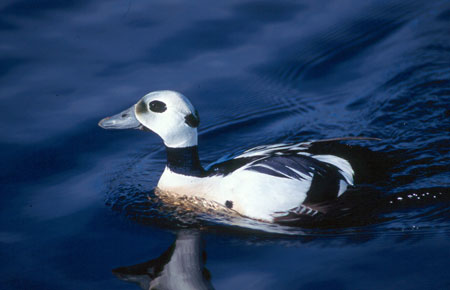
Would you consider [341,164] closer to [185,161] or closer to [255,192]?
[255,192]

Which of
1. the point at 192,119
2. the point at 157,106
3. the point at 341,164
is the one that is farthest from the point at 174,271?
the point at 341,164

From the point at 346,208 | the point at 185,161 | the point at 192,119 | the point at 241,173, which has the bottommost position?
the point at 346,208

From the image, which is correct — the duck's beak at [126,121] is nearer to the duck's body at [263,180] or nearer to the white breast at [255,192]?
the duck's body at [263,180]

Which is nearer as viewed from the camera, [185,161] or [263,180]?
[263,180]

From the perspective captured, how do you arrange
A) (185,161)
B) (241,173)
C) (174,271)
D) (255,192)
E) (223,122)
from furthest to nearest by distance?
(223,122) < (185,161) < (241,173) < (255,192) < (174,271)

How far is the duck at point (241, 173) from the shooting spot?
5125mm

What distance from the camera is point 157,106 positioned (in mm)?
5184

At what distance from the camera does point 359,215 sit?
207 inches

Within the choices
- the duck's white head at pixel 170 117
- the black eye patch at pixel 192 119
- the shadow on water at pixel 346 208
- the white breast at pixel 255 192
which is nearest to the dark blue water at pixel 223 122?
the shadow on water at pixel 346 208

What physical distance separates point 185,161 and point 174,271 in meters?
1.18

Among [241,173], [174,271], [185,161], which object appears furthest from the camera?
[185,161]

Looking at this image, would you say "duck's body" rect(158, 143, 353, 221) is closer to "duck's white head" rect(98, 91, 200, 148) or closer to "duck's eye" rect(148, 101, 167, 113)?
"duck's white head" rect(98, 91, 200, 148)

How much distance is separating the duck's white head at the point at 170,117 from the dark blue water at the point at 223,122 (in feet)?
2.30

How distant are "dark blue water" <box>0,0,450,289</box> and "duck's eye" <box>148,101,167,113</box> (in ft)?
3.00
